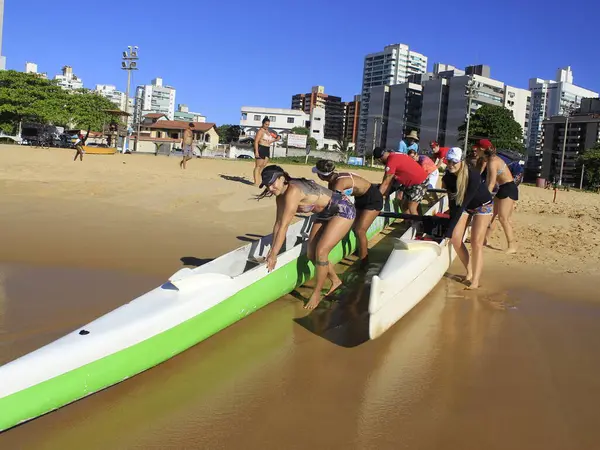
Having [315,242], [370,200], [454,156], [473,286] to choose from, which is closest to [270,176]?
[315,242]

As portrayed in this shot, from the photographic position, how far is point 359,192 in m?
6.00

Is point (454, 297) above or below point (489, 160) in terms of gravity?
below

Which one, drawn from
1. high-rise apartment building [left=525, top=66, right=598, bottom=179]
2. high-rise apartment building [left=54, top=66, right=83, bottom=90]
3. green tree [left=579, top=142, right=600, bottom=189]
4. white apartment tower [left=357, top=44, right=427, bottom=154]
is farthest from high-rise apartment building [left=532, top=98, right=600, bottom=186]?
high-rise apartment building [left=54, top=66, right=83, bottom=90]

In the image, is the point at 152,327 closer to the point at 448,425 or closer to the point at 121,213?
the point at 448,425

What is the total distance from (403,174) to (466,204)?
6.77 ft

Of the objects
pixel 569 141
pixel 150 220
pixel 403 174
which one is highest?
pixel 569 141

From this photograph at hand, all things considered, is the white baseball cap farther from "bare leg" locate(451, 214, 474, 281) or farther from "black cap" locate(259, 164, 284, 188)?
"black cap" locate(259, 164, 284, 188)

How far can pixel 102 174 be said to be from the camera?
41.8ft

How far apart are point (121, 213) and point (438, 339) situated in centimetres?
659

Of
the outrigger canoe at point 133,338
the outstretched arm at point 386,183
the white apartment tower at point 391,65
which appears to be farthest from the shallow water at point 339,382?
the white apartment tower at point 391,65

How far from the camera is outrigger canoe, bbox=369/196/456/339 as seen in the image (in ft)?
13.8

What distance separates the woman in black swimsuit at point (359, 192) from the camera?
18.5 feet

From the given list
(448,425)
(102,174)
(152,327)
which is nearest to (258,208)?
(102,174)

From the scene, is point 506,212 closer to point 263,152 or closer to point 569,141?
point 263,152
